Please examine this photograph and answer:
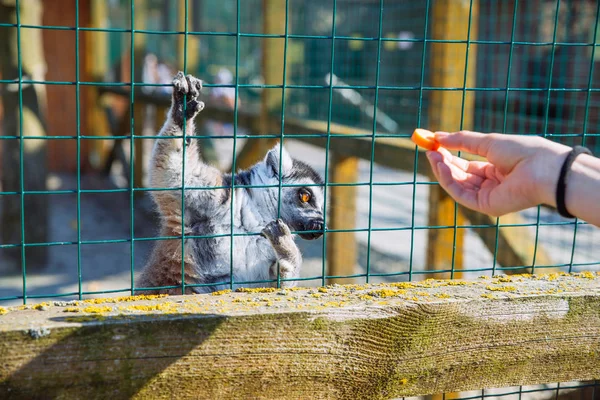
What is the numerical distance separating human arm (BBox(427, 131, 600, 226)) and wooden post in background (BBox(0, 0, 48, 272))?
6014 mm

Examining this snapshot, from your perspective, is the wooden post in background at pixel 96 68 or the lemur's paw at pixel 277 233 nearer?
the lemur's paw at pixel 277 233

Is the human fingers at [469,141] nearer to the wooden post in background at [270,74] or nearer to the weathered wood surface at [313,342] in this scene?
the weathered wood surface at [313,342]

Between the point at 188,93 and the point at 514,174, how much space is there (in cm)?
133

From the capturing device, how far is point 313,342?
73.7 inches

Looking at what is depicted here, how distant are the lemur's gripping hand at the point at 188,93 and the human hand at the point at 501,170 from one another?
3.30 ft

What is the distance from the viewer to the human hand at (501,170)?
158 cm

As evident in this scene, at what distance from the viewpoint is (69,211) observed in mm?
9906

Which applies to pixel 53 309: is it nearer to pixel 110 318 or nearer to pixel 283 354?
pixel 110 318

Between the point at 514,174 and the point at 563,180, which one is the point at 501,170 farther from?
the point at 563,180

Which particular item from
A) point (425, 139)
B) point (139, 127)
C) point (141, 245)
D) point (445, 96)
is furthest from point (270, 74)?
point (425, 139)

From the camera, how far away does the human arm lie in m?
1.53

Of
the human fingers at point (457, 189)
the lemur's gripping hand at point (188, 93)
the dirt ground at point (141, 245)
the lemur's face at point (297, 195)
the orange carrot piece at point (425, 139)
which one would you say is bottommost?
the dirt ground at point (141, 245)

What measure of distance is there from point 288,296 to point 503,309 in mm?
675

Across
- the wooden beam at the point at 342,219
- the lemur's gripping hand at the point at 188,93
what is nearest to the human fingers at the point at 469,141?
the lemur's gripping hand at the point at 188,93
